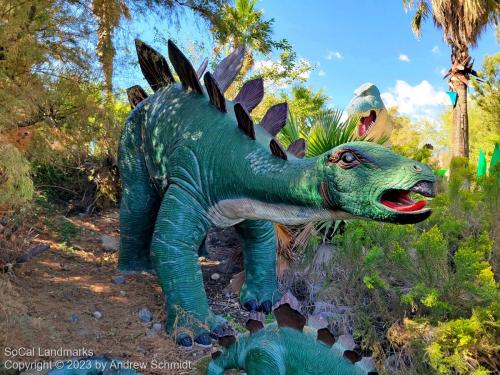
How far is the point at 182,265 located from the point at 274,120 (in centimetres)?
116

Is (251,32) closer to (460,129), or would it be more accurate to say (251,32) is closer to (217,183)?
(460,129)

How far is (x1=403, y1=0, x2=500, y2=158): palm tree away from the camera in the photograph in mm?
10586

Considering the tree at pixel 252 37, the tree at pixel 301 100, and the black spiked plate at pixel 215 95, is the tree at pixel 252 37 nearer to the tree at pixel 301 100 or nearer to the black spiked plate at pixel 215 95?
the tree at pixel 301 100

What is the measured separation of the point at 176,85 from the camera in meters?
3.54

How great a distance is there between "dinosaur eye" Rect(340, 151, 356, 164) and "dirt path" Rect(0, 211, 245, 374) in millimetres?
1395

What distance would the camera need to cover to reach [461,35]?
10844mm

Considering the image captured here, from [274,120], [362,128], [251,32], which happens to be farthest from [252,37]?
[274,120]

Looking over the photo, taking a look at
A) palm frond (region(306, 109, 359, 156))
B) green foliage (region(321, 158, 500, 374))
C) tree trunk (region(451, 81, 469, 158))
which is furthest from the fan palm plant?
tree trunk (region(451, 81, 469, 158))

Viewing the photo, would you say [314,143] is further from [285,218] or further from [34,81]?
[34,81]

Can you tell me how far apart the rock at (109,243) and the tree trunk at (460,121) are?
26.8 ft

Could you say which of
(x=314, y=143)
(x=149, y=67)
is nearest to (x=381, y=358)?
(x=314, y=143)

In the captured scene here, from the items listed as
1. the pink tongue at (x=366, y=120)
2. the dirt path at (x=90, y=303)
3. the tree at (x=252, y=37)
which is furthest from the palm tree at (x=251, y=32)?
the dirt path at (x=90, y=303)

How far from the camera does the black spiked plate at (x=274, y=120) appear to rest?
129 inches

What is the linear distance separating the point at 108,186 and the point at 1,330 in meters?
4.85
